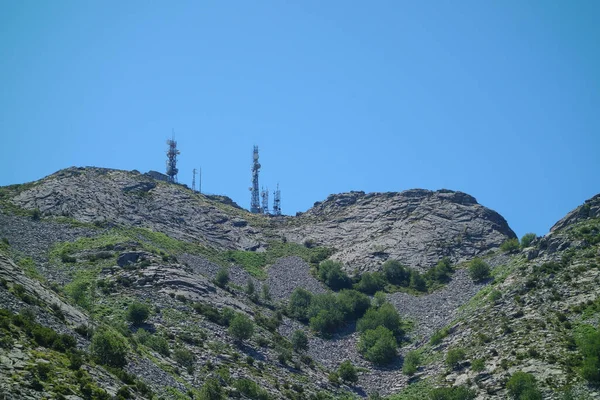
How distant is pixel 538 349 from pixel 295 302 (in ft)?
112

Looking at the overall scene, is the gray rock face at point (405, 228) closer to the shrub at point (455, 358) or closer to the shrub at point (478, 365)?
the shrub at point (455, 358)

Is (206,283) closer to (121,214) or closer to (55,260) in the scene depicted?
(55,260)

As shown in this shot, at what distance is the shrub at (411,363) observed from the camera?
63537 millimetres

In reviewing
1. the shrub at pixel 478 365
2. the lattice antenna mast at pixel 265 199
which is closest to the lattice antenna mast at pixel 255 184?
the lattice antenna mast at pixel 265 199

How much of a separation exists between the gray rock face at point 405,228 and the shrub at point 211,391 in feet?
176

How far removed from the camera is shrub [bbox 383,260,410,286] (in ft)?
310

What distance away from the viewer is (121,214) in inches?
3949

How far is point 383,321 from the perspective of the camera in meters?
75.8

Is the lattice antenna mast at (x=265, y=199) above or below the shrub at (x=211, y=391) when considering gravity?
above

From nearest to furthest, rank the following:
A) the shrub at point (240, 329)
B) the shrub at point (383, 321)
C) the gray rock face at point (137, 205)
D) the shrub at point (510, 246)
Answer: the shrub at point (240, 329), the shrub at point (383, 321), the shrub at point (510, 246), the gray rock face at point (137, 205)

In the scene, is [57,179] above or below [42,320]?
above

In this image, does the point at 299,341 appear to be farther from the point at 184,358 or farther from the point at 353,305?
the point at 184,358

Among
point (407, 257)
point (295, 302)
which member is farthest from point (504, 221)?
point (295, 302)

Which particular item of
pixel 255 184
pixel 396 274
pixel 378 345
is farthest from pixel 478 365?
pixel 255 184
